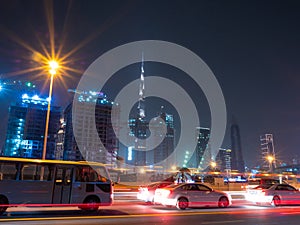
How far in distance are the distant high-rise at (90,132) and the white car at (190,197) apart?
116589 mm

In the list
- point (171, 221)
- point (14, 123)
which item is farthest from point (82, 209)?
Result: point (14, 123)

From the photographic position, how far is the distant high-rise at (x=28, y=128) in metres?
114

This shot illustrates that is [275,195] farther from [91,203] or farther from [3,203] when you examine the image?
[3,203]

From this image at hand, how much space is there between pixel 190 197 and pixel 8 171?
831 cm

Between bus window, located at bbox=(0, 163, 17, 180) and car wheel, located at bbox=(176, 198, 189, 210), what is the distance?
7.41 metres

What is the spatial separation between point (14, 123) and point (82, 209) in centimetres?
11630

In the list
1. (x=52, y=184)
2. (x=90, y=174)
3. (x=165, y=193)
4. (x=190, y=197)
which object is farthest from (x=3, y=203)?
(x=190, y=197)

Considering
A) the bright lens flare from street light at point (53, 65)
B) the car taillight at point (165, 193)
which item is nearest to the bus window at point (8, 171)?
the car taillight at point (165, 193)

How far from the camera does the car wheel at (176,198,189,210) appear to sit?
1303 cm

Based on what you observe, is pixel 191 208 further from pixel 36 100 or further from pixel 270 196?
pixel 36 100

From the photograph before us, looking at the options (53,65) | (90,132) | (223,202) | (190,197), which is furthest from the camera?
(90,132)

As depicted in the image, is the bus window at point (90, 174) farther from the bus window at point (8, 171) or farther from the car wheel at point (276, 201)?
the car wheel at point (276, 201)

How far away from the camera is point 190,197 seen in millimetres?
13328

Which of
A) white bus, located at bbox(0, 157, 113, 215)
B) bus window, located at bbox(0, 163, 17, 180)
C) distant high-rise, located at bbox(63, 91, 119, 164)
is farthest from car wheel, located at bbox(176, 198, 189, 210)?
distant high-rise, located at bbox(63, 91, 119, 164)
